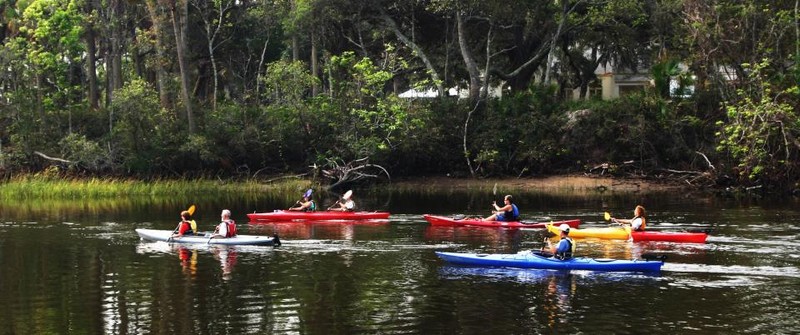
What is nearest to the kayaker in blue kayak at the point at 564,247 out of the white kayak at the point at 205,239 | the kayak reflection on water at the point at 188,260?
the white kayak at the point at 205,239

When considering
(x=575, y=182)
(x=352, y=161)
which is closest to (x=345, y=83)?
(x=352, y=161)

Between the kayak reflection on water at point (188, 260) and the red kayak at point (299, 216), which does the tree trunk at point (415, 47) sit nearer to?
the red kayak at point (299, 216)

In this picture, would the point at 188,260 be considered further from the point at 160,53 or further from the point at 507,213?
the point at 160,53

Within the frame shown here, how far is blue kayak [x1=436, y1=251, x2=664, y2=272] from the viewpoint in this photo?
23.1 meters

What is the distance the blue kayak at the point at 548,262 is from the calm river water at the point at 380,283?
23cm

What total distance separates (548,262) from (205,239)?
10.9 meters

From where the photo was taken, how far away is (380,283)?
72.8ft

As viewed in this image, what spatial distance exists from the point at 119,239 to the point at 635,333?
18610mm

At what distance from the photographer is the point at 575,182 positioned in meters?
49.9

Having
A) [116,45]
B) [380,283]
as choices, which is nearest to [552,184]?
[116,45]

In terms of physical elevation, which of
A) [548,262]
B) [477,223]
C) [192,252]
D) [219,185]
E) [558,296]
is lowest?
[558,296]

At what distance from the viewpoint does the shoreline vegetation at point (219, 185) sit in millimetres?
46625

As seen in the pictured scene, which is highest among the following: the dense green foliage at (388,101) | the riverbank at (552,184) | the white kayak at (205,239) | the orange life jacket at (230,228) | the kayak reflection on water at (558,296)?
the dense green foliage at (388,101)

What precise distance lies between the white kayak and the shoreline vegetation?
1723cm
